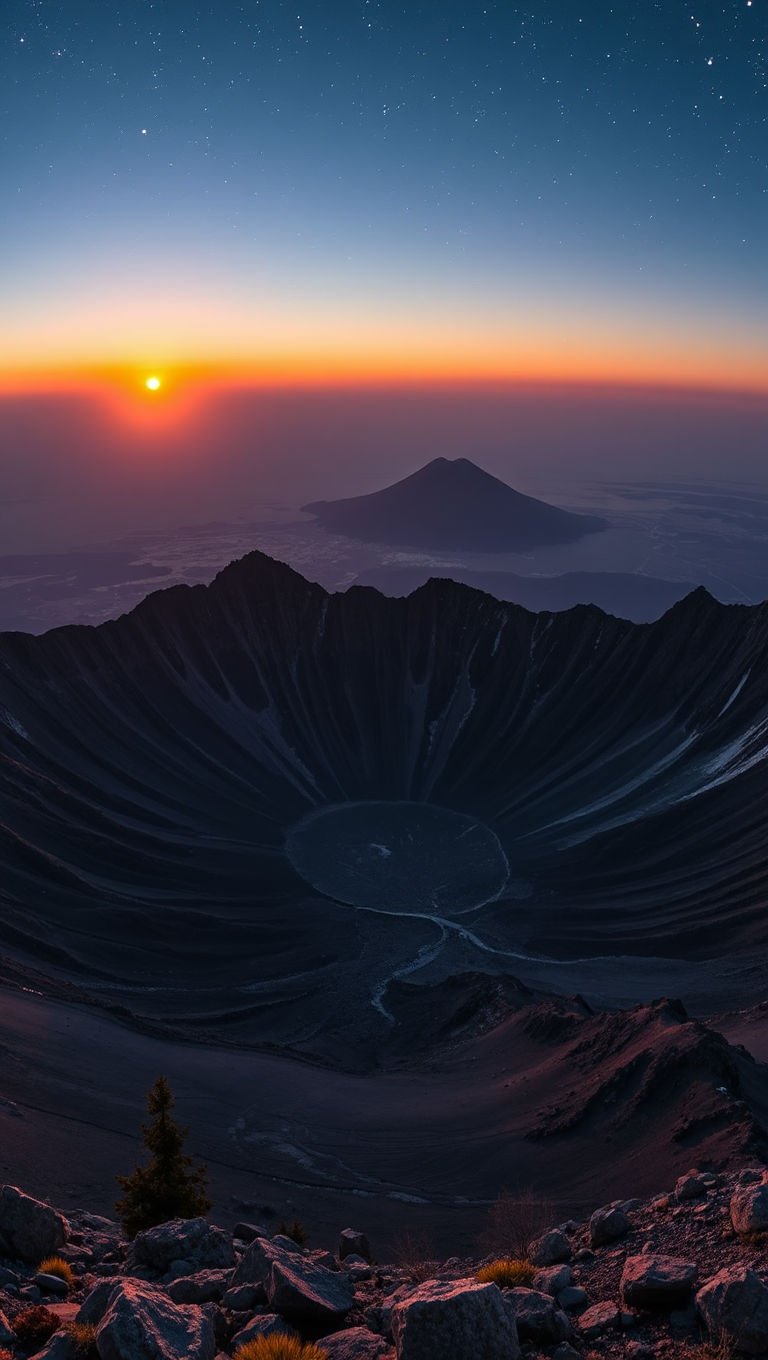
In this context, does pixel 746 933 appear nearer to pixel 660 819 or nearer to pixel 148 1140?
pixel 660 819

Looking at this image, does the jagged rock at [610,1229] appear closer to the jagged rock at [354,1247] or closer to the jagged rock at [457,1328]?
the jagged rock at [354,1247]

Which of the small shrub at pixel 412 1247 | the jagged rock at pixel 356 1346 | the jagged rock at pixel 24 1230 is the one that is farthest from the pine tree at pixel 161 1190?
the jagged rock at pixel 356 1346

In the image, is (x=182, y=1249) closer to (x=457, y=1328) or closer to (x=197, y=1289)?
(x=197, y=1289)

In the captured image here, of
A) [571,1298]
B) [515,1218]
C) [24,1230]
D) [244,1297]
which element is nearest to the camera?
[244,1297]

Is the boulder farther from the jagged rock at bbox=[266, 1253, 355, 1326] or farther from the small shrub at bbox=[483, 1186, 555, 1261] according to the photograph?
the small shrub at bbox=[483, 1186, 555, 1261]

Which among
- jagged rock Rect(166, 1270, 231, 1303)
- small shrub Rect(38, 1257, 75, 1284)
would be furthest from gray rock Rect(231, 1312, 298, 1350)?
small shrub Rect(38, 1257, 75, 1284)

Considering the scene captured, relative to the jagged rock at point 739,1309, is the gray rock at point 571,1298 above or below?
below

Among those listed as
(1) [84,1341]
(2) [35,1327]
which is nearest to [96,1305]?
(2) [35,1327]
